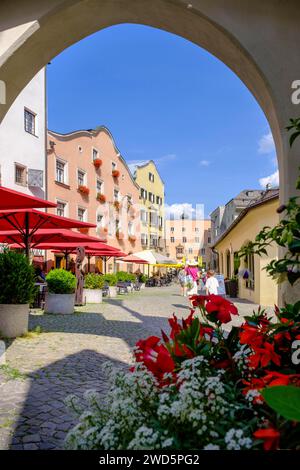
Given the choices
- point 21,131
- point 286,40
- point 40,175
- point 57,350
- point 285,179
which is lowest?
point 57,350

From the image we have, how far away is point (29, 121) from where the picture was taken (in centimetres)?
1930

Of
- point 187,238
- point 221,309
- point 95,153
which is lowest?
point 221,309

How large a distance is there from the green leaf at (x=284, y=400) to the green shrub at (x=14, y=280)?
22.0 feet

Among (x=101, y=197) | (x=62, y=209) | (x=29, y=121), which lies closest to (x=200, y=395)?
(x=29, y=121)

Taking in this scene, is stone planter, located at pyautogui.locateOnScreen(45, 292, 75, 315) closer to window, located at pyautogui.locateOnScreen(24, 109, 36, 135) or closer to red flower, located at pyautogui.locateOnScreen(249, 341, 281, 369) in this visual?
red flower, located at pyautogui.locateOnScreen(249, 341, 281, 369)

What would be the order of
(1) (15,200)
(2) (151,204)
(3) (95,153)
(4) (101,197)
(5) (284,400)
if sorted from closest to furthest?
(5) (284,400) < (1) (15,200) < (4) (101,197) < (3) (95,153) < (2) (151,204)

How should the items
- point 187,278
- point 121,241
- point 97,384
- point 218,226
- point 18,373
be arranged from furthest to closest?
point 218,226, point 121,241, point 187,278, point 18,373, point 97,384

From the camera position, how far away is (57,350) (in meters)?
6.11

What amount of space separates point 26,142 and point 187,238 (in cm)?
6674

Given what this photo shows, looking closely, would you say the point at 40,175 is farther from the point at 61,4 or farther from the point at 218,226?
the point at 218,226

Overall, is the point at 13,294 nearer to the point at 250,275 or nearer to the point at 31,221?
the point at 31,221

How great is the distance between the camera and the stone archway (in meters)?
2.80
